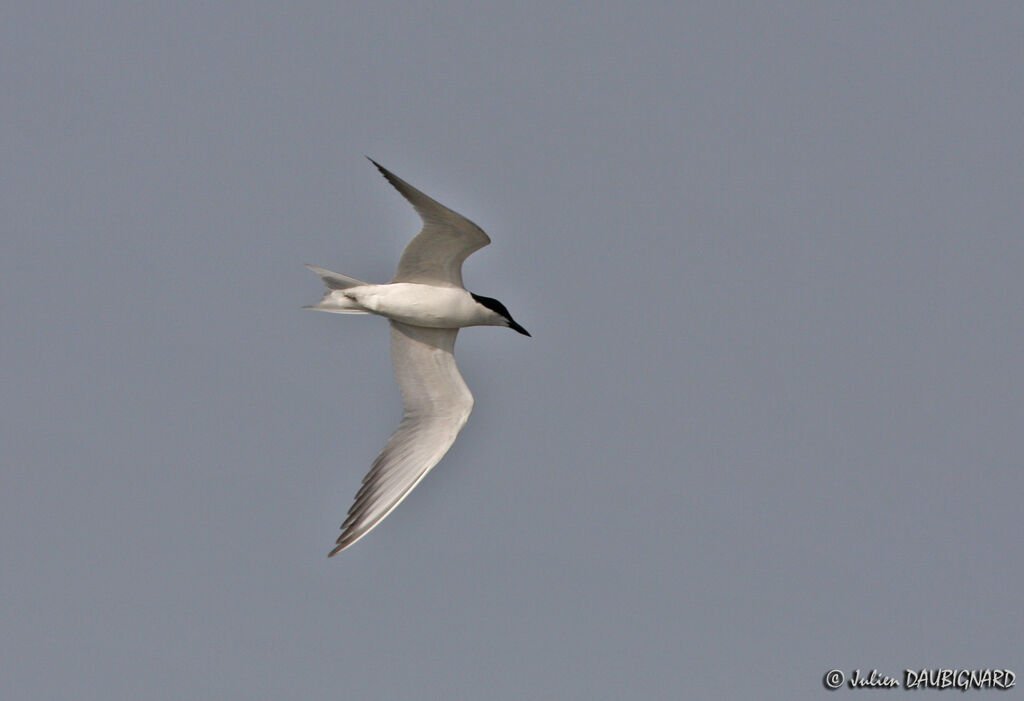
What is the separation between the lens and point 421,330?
1541 cm

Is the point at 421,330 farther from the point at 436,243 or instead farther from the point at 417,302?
the point at 436,243

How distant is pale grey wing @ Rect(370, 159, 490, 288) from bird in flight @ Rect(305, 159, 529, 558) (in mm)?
11

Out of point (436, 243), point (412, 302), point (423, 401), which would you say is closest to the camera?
point (436, 243)

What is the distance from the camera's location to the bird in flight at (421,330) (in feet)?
46.4

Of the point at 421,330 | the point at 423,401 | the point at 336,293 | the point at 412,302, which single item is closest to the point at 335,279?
the point at 336,293

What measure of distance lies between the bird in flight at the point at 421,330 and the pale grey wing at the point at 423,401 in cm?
1

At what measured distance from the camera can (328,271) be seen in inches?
582

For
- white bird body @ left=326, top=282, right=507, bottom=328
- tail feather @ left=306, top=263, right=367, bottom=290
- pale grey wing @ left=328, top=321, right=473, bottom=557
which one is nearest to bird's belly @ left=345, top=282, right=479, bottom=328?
white bird body @ left=326, top=282, right=507, bottom=328

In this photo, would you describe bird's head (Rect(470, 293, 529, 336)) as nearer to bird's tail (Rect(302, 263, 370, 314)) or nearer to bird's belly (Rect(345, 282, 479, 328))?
bird's belly (Rect(345, 282, 479, 328))

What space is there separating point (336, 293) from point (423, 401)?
5.45 ft

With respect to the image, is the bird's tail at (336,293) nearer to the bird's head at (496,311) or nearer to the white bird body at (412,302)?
the white bird body at (412,302)

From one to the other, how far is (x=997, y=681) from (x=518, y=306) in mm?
6888

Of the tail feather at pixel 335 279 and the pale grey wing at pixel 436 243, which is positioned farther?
the tail feather at pixel 335 279

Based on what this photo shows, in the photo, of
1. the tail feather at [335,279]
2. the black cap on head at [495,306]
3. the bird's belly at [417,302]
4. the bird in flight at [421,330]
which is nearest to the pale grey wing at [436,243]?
the bird in flight at [421,330]
